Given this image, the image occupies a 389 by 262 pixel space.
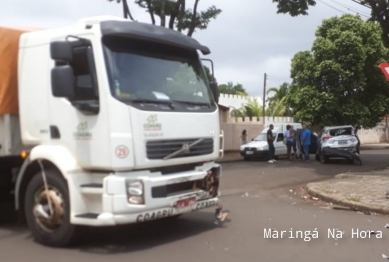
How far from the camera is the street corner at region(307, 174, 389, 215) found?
10000 mm

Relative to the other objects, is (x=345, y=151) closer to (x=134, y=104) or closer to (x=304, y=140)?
(x=304, y=140)

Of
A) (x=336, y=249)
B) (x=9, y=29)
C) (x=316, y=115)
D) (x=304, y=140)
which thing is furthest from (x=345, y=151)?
(x=9, y=29)

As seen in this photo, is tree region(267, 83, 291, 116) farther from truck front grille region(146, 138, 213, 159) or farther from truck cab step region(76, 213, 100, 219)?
truck cab step region(76, 213, 100, 219)

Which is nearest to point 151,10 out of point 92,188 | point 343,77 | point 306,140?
point 306,140

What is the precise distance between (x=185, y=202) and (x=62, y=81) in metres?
2.28

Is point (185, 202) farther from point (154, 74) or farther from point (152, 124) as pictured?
point (154, 74)

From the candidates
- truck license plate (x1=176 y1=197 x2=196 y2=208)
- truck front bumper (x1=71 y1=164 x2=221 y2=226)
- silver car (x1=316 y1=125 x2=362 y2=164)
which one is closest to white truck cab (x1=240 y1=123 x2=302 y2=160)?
silver car (x1=316 y1=125 x2=362 y2=164)

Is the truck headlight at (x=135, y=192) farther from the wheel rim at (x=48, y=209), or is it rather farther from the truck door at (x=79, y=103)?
the wheel rim at (x=48, y=209)

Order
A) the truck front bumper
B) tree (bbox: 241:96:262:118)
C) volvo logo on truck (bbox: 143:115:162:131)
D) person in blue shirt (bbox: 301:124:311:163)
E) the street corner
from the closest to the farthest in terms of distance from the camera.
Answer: the truck front bumper, volvo logo on truck (bbox: 143:115:162:131), the street corner, person in blue shirt (bbox: 301:124:311:163), tree (bbox: 241:96:262:118)

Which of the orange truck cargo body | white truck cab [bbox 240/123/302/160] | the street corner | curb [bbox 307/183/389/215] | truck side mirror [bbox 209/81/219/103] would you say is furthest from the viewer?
white truck cab [bbox 240/123/302/160]

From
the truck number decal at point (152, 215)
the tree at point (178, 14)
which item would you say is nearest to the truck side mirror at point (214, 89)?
the truck number decal at point (152, 215)

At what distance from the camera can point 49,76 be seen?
709cm

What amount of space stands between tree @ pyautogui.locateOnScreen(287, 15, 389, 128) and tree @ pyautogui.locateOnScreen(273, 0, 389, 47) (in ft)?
3.81

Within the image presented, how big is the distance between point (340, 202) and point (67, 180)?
591cm
